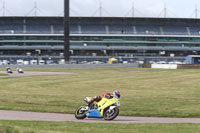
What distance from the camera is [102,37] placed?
128500mm

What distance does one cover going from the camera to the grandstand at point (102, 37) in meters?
127

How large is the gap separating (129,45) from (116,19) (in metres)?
10.0

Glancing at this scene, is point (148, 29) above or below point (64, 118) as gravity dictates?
above

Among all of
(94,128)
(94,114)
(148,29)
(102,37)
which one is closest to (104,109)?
(94,114)

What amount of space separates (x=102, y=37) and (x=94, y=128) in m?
116

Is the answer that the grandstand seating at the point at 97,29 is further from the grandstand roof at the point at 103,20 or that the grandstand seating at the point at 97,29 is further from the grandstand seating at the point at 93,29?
the grandstand roof at the point at 103,20

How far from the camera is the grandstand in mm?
127062

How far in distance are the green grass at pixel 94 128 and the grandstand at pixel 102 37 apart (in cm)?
11080

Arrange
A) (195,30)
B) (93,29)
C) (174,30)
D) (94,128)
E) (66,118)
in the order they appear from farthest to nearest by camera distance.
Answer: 1. (195,30)
2. (174,30)
3. (93,29)
4. (66,118)
5. (94,128)

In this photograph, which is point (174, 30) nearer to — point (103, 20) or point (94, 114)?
point (103, 20)

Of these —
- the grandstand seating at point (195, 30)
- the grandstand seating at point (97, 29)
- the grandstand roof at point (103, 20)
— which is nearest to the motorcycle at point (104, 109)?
the grandstand seating at point (97, 29)

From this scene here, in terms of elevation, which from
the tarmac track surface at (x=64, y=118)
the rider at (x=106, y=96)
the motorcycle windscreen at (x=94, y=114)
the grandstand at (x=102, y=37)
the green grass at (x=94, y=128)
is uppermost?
the grandstand at (x=102, y=37)

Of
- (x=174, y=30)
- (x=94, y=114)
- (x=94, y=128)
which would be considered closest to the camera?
(x=94, y=128)

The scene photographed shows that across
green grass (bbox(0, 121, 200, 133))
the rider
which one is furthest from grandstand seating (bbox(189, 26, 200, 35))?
green grass (bbox(0, 121, 200, 133))
